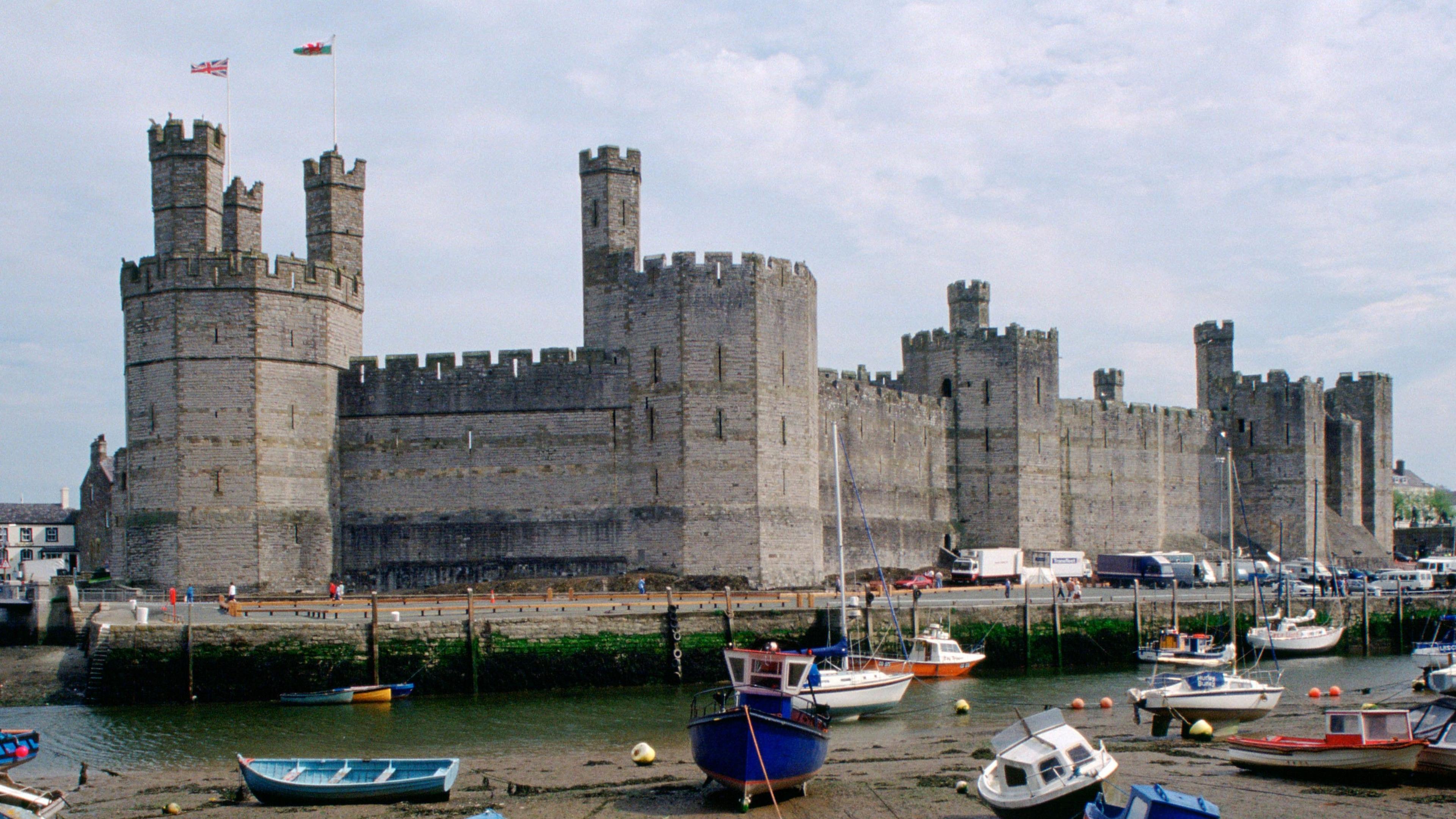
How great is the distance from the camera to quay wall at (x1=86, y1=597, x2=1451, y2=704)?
27.8m

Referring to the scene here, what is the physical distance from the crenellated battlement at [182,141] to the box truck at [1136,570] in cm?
3034

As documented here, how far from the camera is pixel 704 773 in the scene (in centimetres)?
2061

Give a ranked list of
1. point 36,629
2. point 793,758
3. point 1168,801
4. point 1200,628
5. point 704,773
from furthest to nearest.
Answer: point 1200,628, point 36,629, point 704,773, point 793,758, point 1168,801

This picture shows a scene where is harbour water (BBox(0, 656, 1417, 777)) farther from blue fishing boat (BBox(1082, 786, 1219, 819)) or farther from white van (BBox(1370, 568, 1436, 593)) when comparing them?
white van (BBox(1370, 568, 1436, 593))

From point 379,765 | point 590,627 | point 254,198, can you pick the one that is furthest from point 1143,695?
point 254,198

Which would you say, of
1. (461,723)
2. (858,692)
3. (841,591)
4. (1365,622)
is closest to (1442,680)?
(1365,622)

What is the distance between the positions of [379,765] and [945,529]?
103 ft

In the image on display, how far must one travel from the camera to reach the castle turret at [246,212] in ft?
127

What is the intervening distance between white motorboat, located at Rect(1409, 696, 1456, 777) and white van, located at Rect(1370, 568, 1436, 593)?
25.1 meters

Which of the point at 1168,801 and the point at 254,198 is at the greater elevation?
the point at 254,198

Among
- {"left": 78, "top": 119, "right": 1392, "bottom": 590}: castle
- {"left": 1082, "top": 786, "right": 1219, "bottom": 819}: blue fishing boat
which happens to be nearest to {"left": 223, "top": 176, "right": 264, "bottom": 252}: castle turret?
{"left": 78, "top": 119, "right": 1392, "bottom": 590}: castle

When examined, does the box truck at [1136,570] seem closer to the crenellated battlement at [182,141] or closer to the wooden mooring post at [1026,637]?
the wooden mooring post at [1026,637]

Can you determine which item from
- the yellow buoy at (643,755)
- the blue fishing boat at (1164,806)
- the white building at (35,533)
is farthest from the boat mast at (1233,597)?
the white building at (35,533)

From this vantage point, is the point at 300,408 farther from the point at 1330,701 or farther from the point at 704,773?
the point at 1330,701
